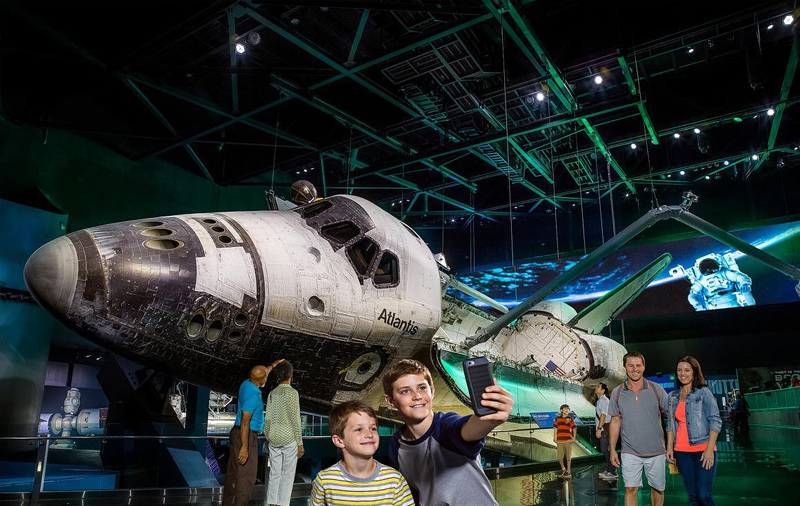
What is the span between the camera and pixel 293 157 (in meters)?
15.5

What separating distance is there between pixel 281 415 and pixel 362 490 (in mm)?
3017

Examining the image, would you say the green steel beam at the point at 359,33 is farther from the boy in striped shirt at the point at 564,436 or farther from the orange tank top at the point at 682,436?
the orange tank top at the point at 682,436

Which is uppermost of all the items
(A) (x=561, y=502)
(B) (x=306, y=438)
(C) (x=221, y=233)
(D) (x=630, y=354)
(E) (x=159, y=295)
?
(C) (x=221, y=233)

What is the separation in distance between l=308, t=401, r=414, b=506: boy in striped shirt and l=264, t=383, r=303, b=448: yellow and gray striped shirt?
2.76 m

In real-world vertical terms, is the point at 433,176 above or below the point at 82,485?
above

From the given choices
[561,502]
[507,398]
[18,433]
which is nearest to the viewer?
[507,398]

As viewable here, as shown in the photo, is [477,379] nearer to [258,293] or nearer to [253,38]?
[258,293]

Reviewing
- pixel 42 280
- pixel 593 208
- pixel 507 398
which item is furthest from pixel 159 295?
pixel 593 208

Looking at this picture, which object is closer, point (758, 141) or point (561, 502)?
point (561, 502)

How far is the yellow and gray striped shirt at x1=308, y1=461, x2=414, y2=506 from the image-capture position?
2.28m

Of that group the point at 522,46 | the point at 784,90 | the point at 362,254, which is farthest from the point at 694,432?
the point at 784,90

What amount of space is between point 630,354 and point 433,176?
14.1m

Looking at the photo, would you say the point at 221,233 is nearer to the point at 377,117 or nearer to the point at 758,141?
the point at 377,117

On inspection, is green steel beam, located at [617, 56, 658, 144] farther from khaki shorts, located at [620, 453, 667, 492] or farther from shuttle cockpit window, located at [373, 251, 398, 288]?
khaki shorts, located at [620, 453, 667, 492]
